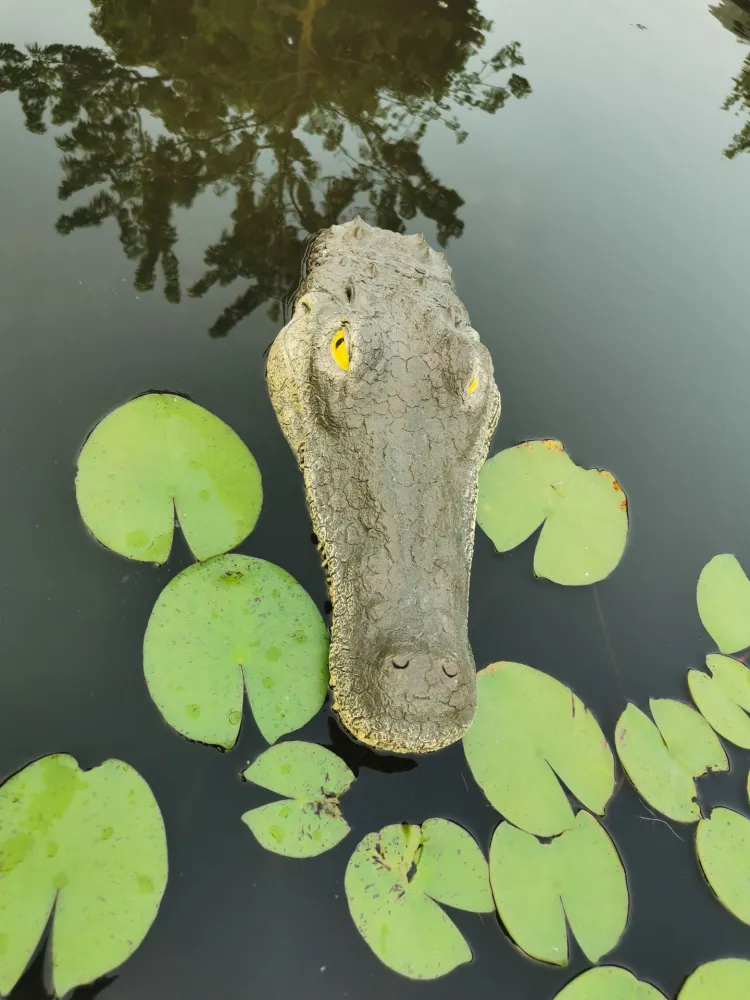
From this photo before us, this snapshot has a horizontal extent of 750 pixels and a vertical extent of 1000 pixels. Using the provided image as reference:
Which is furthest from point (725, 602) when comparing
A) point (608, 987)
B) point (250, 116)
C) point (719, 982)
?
point (250, 116)

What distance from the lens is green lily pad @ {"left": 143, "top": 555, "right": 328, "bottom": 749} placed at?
2.09 metres

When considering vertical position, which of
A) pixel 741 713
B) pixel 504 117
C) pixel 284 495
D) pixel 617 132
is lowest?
pixel 284 495

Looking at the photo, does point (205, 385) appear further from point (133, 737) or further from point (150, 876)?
point (150, 876)

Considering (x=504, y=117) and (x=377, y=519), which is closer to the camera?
(x=377, y=519)

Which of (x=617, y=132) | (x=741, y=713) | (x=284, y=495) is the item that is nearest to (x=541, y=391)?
(x=284, y=495)

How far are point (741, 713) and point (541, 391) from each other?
1.89 meters

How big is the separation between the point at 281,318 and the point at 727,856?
323 cm

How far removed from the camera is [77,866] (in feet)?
5.84

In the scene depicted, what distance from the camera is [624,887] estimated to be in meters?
2.09

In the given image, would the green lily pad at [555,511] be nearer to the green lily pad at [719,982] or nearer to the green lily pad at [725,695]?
the green lily pad at [725,695]

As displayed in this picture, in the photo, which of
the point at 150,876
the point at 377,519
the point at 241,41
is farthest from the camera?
the point at 241,41

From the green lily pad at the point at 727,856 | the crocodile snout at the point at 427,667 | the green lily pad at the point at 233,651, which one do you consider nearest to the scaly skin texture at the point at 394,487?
the crocodile snout at the point at 427,667

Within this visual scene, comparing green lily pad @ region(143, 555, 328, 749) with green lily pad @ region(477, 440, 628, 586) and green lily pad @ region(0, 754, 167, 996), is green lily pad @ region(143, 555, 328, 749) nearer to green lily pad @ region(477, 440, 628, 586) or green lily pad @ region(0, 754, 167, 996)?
green lily pad @ region(0, 754, 167, 996)

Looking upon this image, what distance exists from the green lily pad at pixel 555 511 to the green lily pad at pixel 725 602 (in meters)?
0.46
